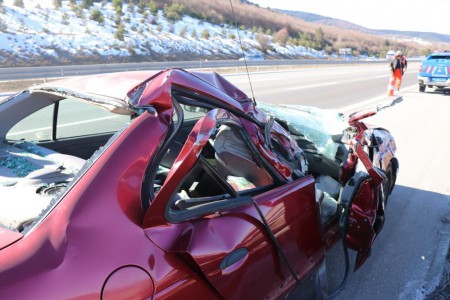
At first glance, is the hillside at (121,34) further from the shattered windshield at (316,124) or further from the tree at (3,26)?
the shattered windshield at (316,124)

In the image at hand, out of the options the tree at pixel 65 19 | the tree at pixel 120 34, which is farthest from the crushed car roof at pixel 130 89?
the tree at pixel 65 19

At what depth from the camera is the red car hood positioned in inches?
57.8

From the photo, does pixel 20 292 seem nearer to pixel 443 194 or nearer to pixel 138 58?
pixel 443 194

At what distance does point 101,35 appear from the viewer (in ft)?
101

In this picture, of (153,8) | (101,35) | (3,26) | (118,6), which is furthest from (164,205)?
(153,8)

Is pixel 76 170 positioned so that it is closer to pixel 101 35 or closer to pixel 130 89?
pixel 130 89

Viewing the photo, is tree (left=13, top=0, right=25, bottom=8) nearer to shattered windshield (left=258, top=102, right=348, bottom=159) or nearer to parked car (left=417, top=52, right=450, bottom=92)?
parked car (left=417, top=52, right=450, bottom=92)

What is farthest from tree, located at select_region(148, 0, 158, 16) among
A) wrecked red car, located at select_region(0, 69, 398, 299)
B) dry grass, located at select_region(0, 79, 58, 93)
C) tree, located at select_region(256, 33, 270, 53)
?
wrecked red car, located at select_region(0, 69, 398, 299)

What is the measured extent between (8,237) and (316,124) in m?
3.20

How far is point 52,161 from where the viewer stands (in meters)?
2.55

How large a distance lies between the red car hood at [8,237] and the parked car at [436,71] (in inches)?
715

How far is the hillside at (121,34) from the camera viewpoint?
2528cm

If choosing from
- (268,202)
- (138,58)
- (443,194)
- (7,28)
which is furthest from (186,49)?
(268,202)

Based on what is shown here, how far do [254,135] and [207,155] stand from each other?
2.44ft
